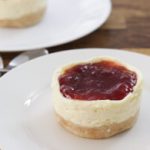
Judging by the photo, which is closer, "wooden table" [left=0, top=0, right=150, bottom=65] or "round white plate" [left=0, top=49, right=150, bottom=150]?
"round white plate" [left=0, top=49, right=150, bottom=150]

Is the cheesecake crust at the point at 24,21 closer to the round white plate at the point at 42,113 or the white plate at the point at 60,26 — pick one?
the white plate at the point at 60,26

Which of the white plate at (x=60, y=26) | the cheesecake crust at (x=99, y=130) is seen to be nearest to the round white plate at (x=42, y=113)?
the cheesecake crust at (x=99, y=130)

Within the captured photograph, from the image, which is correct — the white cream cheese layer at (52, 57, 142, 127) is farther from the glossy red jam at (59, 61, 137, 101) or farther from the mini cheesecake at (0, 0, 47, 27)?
the mini cheesecake at (0, 0, 47, 27)

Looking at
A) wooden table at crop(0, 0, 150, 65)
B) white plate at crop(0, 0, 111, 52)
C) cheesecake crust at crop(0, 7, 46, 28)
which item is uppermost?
cheesecake crust at crop(0, 7, 46, 28)

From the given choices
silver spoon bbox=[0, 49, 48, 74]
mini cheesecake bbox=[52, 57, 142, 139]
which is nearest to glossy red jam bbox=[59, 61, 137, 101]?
mini cheesecake bbox=[52, 57, 142, 139]

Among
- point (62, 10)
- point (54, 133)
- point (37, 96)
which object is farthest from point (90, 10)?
point (54, 133)

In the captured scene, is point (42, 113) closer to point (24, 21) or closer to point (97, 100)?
point (97, 100)

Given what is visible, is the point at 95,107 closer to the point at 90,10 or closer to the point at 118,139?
the point at 118,139
